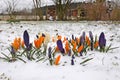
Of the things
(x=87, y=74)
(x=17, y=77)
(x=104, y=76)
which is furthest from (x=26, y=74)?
(x=104, y=76)

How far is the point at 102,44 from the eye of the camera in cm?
446

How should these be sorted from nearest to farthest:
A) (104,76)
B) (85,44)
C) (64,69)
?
1. (104,76)
2. (64,69)
3. (85,44)

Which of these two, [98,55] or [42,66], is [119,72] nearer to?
[98,55]

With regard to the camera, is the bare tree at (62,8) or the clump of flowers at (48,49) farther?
the bare tree at (62,8)

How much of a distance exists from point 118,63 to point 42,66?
3.82ft

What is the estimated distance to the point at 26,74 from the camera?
3.56 meters

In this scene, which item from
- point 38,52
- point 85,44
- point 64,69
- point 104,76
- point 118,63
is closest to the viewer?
point 104,76

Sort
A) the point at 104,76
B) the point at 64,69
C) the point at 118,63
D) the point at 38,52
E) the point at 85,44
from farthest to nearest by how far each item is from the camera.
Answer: the point at 85,44, the point at 38,52, the point at 118,63, the point at 64,69, the point at 104,76

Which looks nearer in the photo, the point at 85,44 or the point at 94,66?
the point at 94,66

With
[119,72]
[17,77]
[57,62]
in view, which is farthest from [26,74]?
[119,72]

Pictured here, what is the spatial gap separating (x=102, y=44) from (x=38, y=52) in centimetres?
108

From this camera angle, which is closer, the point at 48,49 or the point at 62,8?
the point at 48,49

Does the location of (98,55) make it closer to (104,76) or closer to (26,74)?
(104,76)

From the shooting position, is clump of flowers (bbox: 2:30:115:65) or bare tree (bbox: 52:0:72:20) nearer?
clump of flowers (bbox: 2:30:115:65)
